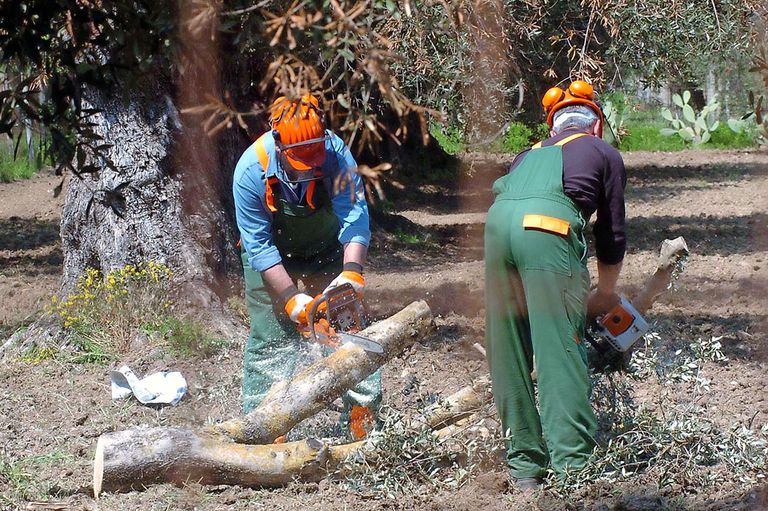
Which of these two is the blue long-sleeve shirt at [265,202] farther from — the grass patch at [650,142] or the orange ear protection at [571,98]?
the grass patch at [650,142]

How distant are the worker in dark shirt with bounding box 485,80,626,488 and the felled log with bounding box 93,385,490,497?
0.63 meters

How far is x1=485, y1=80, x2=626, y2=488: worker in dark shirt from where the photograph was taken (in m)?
4.12

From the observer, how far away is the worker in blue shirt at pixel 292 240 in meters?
4.80

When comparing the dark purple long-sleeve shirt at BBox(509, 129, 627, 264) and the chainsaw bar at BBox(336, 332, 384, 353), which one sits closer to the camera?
the dark purple long-sleeve shirt at BBox(509, 129, 627, 264)

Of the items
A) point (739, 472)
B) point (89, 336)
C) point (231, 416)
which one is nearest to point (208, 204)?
point (89, 336)

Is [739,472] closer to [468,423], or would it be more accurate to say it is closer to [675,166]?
[468,423]

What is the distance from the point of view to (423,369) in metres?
6.55

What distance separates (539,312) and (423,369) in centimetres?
251

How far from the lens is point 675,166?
70.8 feet

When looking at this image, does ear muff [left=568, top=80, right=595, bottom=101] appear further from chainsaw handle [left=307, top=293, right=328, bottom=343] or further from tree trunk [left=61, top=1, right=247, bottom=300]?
tree trunk [left=61, top=1, right=247, bottom=300]

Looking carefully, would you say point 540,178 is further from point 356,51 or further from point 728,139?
point 728,139

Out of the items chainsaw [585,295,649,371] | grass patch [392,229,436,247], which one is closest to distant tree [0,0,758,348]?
chainsaw [585,295,649,371]

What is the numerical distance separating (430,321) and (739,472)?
5.82 feet

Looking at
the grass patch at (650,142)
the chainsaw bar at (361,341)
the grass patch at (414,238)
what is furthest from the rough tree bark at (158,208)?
the grass patch at (650,142)
